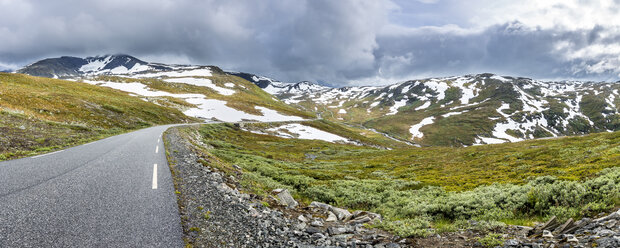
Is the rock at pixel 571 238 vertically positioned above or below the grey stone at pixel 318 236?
above

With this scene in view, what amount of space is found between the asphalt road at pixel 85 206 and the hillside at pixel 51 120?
276 inches

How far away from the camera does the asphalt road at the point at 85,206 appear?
596 cm

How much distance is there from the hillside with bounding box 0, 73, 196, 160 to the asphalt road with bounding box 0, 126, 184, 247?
7.02 m

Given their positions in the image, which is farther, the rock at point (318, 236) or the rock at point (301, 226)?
the rock at point (301, 226)

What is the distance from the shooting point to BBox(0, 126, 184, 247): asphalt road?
5.96 m

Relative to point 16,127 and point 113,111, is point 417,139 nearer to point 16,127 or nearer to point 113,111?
point 113,111

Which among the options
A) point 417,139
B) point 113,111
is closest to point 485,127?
point 417,139

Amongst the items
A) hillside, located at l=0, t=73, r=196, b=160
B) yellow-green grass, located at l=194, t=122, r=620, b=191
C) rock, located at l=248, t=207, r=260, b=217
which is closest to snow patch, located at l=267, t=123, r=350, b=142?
yellow-green grass, located at l=194, t=122, r=620, b=191

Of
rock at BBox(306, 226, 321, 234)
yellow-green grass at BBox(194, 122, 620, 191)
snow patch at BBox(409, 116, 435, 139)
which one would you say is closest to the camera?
rock at BBox(306, 226, 321, 234)

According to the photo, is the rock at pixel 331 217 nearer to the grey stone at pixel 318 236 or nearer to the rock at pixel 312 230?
the rock at pixel 312 230

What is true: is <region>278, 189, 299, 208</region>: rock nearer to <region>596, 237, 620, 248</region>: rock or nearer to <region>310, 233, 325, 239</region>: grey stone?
<region>310, 233, 325, 239</region>: grey stone

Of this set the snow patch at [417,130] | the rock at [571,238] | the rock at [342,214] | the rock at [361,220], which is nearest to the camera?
the rock at [571,238]

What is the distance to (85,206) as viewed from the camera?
7.73 metres

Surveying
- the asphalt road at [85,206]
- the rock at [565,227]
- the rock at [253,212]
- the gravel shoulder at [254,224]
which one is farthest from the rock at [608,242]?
the asphalt road at [85,206]
